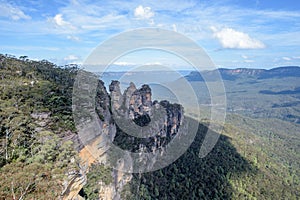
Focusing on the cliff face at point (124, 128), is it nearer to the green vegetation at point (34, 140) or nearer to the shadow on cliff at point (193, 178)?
the shadow on cliff at point (193, 178)

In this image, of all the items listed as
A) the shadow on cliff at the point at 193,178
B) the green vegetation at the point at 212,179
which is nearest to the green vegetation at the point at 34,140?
the green vegetation at the point at 212,179

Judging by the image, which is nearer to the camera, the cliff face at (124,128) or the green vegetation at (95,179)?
the green vegetation at (95,179)

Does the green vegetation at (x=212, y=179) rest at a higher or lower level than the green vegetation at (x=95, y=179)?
lower

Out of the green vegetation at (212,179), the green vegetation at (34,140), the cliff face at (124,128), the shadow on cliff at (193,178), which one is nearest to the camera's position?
the green vegetation at (34,140)

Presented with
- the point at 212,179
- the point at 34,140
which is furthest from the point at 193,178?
the point at 34,140

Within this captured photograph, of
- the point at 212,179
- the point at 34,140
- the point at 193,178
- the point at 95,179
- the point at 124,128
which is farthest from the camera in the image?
the point at 212,179

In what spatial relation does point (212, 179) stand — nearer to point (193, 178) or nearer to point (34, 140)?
point (193, 178)

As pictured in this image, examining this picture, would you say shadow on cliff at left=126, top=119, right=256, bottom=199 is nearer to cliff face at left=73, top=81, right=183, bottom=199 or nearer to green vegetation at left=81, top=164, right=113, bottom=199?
cliff face at left=73, top=81, right=183, bottom=199

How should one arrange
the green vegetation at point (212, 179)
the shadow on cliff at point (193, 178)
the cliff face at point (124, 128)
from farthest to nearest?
the green vegetation at point (212, 179), the shadow on cliff at point (193, 178), the cliff face at point (124, 128)
